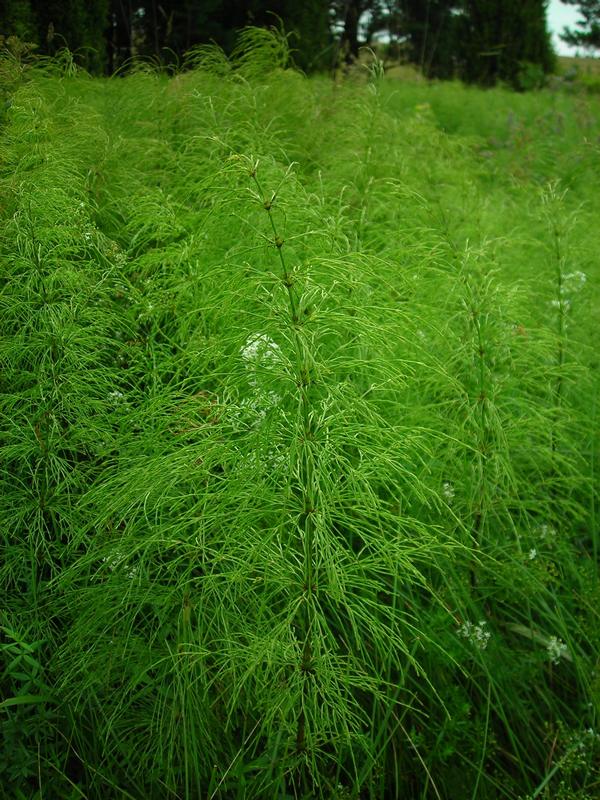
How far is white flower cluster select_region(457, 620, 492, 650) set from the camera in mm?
2292

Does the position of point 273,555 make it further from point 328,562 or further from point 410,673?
point 410,673

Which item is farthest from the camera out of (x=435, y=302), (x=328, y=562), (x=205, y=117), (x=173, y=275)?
(x=205, y=117)

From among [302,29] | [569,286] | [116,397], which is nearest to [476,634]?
[116,397]

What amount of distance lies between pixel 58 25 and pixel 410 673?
5.30 meters

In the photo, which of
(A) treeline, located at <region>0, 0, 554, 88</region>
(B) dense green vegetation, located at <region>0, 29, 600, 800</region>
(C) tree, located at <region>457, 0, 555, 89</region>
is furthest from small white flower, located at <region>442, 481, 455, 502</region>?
(C) tree, located at <region>457, 0, 555, 89</region>

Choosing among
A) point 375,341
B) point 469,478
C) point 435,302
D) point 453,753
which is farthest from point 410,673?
point 435,302

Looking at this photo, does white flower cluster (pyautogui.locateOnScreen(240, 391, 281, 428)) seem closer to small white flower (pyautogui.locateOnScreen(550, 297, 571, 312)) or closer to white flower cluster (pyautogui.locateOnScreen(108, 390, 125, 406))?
white flower cluster (pyautogui.locateOnScreen(108, 390, 125, 406))

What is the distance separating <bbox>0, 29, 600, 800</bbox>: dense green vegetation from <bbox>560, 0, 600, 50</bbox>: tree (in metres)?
22.0

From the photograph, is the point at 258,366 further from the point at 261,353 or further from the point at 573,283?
the point at 573,283

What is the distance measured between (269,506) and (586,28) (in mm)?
25775

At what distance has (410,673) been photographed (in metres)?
2.38

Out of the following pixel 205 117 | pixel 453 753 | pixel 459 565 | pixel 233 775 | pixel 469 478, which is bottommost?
pixel 453 753

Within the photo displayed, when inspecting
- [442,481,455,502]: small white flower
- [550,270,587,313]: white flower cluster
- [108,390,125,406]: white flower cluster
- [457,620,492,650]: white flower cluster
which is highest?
[550,270,587,313]: white flower cluster

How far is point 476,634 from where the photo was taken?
91.7 inches
